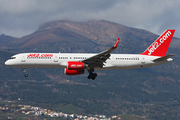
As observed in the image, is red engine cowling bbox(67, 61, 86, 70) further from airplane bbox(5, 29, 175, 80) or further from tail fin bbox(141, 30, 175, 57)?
tail fin bbox(141, 30, 175, 57)

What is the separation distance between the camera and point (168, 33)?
70.8 meters

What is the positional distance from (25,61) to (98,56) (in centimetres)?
1586

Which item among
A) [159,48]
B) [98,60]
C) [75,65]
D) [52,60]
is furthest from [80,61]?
[159,48]

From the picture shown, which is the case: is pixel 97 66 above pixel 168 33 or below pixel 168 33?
below

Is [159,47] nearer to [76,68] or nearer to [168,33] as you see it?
[168,33]

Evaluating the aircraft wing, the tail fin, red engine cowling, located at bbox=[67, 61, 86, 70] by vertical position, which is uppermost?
the tail fin

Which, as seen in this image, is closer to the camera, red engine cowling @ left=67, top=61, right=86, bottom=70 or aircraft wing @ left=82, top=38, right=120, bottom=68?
aircraft wing @ left=82, top=38, right=120, bottom=68

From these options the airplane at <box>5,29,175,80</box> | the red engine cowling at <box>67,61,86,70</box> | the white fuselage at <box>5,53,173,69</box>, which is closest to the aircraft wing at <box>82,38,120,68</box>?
the airplane at <box>5,29,175,80</box>

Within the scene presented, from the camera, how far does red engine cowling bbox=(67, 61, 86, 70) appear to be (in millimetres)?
60812

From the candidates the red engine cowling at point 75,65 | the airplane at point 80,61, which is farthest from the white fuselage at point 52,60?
the red engine cowling at point 75,65

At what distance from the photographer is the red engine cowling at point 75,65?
200 ft

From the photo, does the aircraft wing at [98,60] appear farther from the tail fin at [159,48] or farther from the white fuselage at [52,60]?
the tail fin at [159,48]

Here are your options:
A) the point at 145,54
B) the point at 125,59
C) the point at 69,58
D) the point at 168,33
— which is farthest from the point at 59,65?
the point at 168,33

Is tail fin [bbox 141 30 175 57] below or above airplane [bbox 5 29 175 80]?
above
